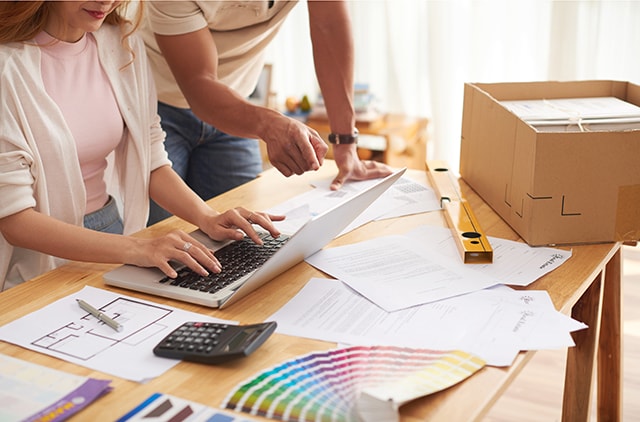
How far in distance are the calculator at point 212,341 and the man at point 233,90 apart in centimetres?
49

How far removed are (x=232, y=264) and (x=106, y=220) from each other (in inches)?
18.2

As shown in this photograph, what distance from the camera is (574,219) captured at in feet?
4.21

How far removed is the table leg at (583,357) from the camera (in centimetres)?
143

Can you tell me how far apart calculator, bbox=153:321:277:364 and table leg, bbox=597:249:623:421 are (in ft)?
2.90

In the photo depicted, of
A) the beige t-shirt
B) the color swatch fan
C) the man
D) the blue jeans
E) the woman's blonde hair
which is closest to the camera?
the color swatch fan

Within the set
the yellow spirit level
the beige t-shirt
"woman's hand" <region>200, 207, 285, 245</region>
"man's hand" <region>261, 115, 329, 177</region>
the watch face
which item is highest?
the beige t-shirt

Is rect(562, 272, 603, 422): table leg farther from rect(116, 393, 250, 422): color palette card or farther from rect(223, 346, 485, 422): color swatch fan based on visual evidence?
rect(116, 393, 250, 422): color palette card

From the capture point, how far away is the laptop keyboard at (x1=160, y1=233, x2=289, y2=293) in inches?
42.8

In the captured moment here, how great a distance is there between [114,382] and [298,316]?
28 centimetres

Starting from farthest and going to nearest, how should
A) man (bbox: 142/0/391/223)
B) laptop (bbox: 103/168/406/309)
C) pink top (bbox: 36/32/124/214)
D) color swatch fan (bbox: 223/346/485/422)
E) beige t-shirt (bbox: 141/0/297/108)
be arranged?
beige t-shirt (bbox: 141/0/297/108)
man (bbox: 142/0/391/223)
pink top (bbox: 36/32/124/214)
laptop (bbox: 103/168/406/309)
color swatch fan (bbox: 223/346/485/422)

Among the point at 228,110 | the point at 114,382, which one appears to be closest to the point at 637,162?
the point at 228,110

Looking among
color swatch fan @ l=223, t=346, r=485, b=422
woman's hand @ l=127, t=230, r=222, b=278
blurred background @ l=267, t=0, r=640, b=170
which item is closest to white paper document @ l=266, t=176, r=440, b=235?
woman's hand @ l=127, t=230, r=222, b=278

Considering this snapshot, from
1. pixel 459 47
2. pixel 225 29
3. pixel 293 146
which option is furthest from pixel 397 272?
pixel 459 47

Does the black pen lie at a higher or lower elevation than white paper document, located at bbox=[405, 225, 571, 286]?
lower
